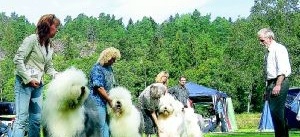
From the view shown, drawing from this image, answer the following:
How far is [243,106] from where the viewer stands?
66.7m

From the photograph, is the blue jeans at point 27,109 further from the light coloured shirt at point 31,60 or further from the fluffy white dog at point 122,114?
the fluffy white dog at point 122,114

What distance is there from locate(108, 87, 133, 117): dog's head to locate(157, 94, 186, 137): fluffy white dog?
1.80 meters

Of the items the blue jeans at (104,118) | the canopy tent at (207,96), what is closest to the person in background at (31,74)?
the blue jeans at (104,118)

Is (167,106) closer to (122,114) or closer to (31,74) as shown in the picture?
(122,114)

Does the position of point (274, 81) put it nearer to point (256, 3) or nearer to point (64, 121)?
point (64, 121)

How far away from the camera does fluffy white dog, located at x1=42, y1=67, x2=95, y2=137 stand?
5.03 metres

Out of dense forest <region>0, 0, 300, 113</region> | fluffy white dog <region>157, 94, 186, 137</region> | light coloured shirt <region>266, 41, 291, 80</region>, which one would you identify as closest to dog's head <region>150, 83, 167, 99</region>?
fluffy white dog <region>157, 94, 186, 137</region>

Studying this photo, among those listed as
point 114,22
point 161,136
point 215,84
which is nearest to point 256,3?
point 215,84

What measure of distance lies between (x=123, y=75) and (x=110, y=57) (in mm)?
57840

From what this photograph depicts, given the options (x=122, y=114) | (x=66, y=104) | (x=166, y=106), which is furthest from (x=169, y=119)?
(x=66, y=104)

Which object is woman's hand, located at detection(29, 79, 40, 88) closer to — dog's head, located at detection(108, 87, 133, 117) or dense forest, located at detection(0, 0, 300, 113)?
dog's head, located at detection(108, 87, 133, 117)

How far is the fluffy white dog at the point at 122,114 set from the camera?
22.1 ft

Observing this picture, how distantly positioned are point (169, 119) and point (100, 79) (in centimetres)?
206

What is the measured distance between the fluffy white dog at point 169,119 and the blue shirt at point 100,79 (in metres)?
1.66
